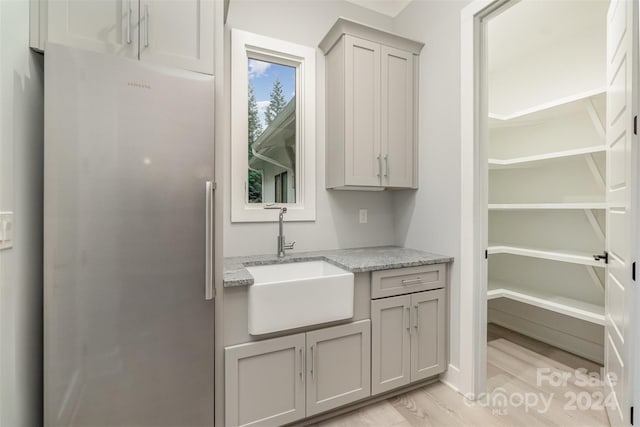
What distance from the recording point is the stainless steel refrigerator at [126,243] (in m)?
1.11

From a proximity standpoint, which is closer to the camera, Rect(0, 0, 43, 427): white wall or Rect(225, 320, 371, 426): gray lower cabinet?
Rect(0, 0, 43, 427): white wall

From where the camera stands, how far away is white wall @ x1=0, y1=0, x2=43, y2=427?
1.00 m

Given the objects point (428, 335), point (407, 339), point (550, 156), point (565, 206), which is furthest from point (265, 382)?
point (550, 156)

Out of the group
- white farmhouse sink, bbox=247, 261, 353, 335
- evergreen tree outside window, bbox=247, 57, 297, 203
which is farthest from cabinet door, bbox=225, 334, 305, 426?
evergreen tree outside window, bbox=247, 57, 297, 203

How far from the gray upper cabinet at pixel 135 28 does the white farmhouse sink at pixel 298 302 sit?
109 cm

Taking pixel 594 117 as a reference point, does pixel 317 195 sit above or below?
below

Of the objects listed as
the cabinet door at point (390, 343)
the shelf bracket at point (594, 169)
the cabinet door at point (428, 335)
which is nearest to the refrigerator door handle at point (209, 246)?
the cabinet door at point (390, 343)

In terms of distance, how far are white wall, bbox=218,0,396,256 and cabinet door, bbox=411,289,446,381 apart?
2.32ft

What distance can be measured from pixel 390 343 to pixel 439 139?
4.68ft

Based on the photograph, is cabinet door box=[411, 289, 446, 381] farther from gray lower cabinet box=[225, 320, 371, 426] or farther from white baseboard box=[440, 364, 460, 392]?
gray lower cabinet box=[225, 320, 371, 426]

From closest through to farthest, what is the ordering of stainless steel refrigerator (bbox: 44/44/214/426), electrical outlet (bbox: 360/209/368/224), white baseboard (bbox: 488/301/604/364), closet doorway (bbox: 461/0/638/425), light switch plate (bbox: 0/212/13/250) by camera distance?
light switch plate (bbox: 0/212/13/250)
stainless steel refrigerator (bbox: 44/44/214/426)
closet doorway (bbox: 461/0/638/425)
white baseboard (bbox: 488/301/604/364)
electrical outlet (bbox: 360/209/368/224)

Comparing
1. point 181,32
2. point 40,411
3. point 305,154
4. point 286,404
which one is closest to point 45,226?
point 40,411

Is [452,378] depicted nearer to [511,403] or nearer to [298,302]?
[511,403]

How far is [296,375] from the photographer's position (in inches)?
60.5
